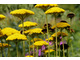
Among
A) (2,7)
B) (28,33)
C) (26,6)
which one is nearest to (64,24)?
(28,33)

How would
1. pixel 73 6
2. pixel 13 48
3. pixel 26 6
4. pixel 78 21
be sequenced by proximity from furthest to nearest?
pixel 78 21, pixel 73 6, pixel 13 48, pixel 26 6

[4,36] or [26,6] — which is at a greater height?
[26,6]

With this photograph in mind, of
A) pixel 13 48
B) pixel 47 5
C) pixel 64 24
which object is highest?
pixel 47 5

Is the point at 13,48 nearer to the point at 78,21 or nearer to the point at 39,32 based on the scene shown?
the point at 39,32

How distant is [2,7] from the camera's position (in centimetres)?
245

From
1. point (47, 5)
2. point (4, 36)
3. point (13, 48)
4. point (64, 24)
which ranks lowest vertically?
point (13, 48)

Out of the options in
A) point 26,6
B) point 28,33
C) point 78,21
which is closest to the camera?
point 28,33

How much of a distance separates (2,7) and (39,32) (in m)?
0.93

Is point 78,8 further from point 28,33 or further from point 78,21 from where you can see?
point 28,33

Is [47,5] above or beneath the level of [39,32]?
above

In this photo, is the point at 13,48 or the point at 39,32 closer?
the point at 39,32
